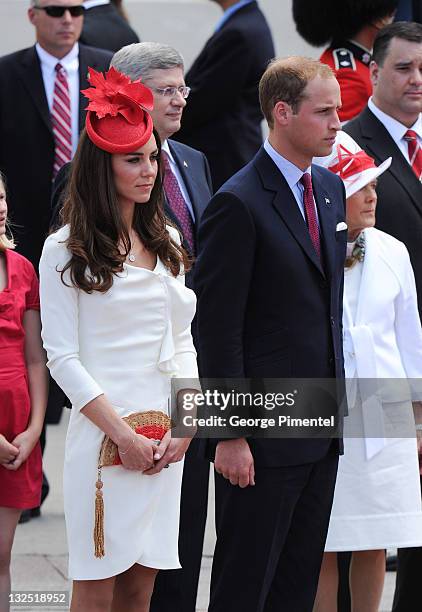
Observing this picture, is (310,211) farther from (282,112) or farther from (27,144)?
(27,144)

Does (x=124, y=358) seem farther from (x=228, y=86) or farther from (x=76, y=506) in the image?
(x=228, y=86)

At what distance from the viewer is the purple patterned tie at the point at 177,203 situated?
4645mm

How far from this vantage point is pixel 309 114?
13.7 ft

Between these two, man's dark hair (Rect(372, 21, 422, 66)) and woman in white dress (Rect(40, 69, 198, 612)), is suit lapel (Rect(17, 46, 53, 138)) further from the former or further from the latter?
woman in white dress (Rect(40, 69, 198, 612))

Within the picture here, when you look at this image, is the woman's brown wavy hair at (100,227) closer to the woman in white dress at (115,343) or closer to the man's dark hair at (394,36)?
the woman in white dress at (115,343)

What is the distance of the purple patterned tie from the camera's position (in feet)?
15.2

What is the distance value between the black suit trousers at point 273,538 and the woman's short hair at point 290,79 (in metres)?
1.04

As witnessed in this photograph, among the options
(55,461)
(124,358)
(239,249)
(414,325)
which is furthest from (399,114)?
(55,461)

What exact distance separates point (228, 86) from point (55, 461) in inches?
81.0

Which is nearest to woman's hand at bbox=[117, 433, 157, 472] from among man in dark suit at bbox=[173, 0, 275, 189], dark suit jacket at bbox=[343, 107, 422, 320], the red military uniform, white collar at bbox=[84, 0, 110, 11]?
dark suit jacket at bbox=[343, 107, 422, 320]

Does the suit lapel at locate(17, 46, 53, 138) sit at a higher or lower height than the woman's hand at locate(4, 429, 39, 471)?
higher

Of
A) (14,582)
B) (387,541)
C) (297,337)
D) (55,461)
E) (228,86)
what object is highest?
(297,337)

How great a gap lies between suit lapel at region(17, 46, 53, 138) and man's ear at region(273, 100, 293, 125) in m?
2.07

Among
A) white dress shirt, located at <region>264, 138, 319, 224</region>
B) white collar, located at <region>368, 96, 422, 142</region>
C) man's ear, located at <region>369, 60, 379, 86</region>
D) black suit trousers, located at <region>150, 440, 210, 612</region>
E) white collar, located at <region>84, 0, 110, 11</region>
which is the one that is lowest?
black suit trousers, located at <region>150, 440, 210, 612</region>
